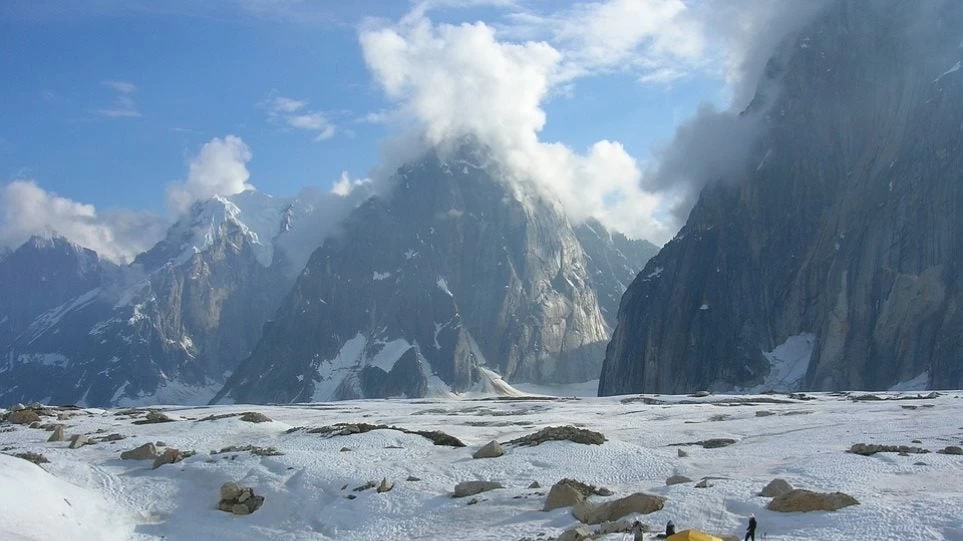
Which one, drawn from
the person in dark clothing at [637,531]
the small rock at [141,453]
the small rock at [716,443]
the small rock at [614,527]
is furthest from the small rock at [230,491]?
the small rock at [716,443]

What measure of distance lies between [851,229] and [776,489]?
153 metres

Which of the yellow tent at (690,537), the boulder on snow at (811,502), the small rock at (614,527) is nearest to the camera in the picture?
the yellow tent at (690,537)

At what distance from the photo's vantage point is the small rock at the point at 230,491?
34.7 meters

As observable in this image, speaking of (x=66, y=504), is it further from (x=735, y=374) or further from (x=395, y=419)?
(x=735, y=374)

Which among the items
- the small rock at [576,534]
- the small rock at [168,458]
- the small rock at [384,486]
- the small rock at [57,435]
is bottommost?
the small rock at [576,534]

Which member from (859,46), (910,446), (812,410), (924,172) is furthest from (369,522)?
(859,46)

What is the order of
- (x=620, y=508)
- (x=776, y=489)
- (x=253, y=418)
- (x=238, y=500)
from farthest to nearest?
(x=253, y=418), (x=238, y=500), (x=776, y=489), (x=620, y=508)

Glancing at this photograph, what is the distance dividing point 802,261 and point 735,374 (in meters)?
28.1

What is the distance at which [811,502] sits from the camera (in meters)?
27.6

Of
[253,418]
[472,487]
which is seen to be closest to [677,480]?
[472,487]

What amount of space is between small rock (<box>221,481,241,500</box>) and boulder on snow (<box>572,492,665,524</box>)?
45.2 feet

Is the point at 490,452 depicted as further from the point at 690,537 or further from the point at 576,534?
the point at 690,537

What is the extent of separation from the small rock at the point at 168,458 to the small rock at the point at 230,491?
622 cm

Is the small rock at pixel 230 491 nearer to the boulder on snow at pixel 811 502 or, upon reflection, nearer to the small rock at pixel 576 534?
the small rock at pixel 576 534
